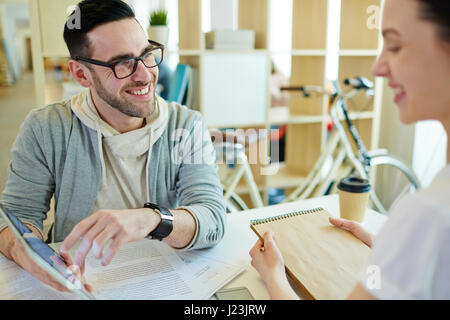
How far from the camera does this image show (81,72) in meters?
1.26

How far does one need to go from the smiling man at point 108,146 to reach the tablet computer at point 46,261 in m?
0.33

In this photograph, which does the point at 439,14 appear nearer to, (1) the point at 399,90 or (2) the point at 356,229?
(1) the point at 399,90

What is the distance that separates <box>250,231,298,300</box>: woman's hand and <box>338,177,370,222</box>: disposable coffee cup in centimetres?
32

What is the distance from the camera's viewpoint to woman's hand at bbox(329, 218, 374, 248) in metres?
0.91

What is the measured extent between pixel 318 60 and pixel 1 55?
5.93 ft

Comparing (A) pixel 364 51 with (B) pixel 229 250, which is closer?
(B) pixel 229 250

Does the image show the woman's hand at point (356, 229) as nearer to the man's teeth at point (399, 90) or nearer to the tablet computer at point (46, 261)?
the man's teeth at point (399, 90)

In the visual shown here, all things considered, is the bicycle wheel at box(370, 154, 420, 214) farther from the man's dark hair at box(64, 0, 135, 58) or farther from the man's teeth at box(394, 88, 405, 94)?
the man's teeth at box(394, 88, 405, 94)

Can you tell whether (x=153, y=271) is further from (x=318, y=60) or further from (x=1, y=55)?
(x=318, y=60)

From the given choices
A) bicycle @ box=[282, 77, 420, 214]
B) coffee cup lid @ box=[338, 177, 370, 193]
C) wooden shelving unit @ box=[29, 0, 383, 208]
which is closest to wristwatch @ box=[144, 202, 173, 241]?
coffee cup lid @ box=[338, 177, 370, 193]

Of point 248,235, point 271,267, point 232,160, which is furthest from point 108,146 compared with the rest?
point 232,160

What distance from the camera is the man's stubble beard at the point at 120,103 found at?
1204mm

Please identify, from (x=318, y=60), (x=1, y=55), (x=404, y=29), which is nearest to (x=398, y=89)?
(x=404, y=29)
